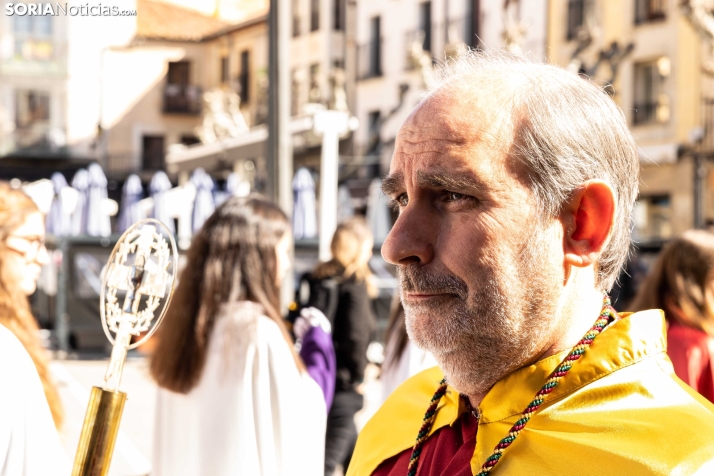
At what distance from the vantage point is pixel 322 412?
3.49 metres

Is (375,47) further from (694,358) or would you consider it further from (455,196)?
(455,196)

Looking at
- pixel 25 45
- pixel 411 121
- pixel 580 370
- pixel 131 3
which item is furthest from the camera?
pixel 25 45

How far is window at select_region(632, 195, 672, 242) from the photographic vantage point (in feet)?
71.7

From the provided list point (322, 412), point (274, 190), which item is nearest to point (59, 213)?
point (274, 190)

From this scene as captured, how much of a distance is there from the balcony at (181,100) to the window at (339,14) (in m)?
11.6

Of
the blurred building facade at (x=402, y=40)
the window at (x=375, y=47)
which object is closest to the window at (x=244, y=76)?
the blurred building facade at (x=402, y=40)

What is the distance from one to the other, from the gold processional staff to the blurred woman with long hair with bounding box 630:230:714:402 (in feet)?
8.68

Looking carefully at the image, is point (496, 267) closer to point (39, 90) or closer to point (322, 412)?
point (322, 412)

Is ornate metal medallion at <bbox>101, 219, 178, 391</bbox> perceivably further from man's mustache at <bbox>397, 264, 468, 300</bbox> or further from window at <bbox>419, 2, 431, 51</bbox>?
window at <bbox>419, 2, 431, 51</bbox>

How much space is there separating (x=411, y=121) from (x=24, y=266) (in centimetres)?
173

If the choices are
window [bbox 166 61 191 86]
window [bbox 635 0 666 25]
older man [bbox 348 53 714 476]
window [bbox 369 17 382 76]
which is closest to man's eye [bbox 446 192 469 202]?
older man [bbox 348 53 714 476]

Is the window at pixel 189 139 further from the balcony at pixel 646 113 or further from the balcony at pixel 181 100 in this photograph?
the balcony at pixel 646 113

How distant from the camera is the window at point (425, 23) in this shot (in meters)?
24.0

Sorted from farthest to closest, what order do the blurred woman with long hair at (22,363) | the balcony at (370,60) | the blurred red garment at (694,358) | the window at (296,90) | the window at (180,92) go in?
the window at (180,92), the balcony at (370,60), the window at (296,90), the blurred red garment at (694,358), the blurred woman with long hair at (22,363)
